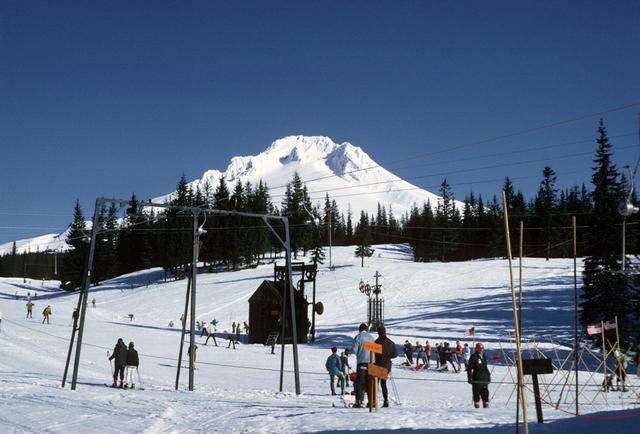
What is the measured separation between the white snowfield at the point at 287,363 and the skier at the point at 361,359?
0.49 m

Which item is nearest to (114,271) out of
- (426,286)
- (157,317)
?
(157,317)

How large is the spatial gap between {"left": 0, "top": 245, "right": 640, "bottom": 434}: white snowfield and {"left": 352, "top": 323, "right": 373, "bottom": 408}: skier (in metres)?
0.49

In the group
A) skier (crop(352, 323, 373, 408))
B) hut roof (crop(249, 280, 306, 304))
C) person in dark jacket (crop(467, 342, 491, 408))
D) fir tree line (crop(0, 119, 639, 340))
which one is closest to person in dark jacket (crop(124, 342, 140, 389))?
skier (crop(352, 323, 373, 408))

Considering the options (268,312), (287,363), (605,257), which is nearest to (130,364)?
(287,363)

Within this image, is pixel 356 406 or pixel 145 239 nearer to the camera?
pixel 356 406

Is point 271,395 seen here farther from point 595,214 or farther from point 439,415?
point 595,214

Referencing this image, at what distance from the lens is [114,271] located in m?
117

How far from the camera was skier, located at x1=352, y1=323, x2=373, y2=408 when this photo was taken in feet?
45.0

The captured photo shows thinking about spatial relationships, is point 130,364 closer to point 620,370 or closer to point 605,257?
point 620,370

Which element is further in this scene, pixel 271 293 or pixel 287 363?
pixel 271 293

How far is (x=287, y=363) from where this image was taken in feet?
112

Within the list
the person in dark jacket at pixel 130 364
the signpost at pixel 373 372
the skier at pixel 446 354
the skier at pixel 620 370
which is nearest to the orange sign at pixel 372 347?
the signpost at pixel 373 372

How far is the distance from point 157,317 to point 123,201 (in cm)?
4509

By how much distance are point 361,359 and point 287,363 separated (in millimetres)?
21223
